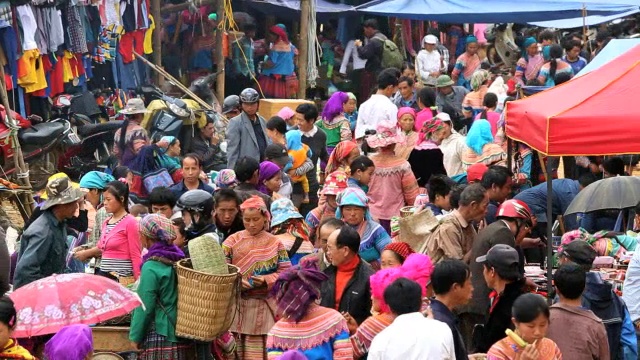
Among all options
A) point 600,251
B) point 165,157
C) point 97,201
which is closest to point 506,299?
point 600,251

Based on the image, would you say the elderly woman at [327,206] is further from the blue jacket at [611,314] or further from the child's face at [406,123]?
the child's face at [406,123]

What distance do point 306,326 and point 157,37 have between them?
1357cm

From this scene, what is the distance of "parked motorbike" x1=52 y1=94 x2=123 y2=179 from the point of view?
16.0m

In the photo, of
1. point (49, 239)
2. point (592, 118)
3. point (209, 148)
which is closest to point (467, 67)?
point (209, 148)

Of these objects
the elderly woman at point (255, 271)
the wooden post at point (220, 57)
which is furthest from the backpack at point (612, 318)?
the wooden post at point (220, 57)

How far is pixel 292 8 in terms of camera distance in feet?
69.4

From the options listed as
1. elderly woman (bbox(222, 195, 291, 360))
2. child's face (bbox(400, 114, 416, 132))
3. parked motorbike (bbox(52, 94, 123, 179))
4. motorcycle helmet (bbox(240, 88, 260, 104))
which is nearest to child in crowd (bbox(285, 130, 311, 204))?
motorcycle helmet (bbox(240, 88, 260, 104))

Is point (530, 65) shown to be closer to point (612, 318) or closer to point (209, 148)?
point (209, 148)

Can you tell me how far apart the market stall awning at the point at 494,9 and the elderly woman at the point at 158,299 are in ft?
44.6

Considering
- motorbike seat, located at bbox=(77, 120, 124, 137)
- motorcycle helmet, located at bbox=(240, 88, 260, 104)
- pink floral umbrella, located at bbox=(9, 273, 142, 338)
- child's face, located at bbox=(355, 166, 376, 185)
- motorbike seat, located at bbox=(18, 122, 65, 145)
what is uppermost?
motorcycle helmet, located at bbox=(240, 88, 260, 104)

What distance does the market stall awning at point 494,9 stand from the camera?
20.4 meters

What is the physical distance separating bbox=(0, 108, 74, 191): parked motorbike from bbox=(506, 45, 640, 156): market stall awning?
7874 millimetres

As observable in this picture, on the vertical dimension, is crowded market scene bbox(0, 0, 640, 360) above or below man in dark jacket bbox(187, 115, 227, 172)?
above

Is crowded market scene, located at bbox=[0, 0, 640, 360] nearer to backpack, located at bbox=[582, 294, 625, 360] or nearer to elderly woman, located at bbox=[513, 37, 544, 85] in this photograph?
backpack, located at bbox=[582, 294, 625, 360]
